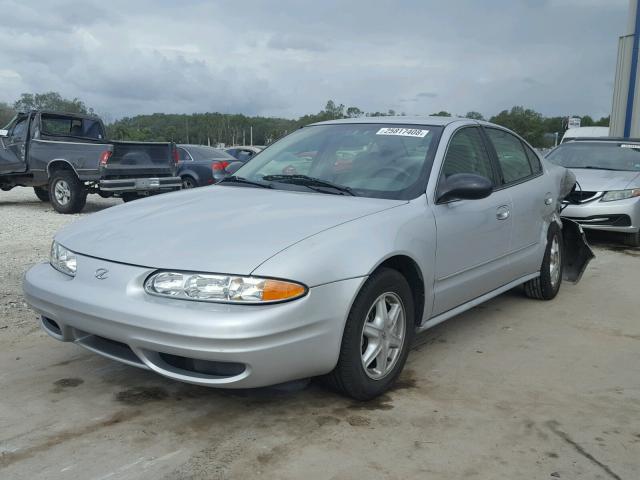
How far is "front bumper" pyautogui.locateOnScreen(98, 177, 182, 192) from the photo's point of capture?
1058 cm

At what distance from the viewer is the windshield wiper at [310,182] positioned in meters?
3.71

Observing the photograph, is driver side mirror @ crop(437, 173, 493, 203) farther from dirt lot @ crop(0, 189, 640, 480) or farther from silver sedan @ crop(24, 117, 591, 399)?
dirt lot @ crop(0, 189, 640, 480)

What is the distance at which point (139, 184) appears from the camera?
35.8 feet

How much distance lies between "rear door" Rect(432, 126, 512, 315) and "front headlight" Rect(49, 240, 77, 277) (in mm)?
2000

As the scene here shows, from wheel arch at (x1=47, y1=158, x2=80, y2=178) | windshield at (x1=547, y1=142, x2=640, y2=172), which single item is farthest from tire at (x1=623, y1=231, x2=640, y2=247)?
wheel arch at (x1=47, y1=158, x2=80, y2=178)

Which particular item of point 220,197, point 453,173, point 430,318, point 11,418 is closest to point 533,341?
point 430,318

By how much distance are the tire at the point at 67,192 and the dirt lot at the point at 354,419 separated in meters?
6.91

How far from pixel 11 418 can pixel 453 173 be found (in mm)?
2829

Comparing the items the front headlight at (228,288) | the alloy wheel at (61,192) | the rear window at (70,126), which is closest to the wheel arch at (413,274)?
the front headlight at (228,288)

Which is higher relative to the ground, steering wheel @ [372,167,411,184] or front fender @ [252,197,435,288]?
steering wheel @ [372,167,411,184]

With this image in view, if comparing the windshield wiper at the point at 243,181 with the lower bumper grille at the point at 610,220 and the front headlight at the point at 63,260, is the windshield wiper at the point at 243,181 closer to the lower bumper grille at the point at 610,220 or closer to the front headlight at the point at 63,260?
the front headlight at the point at 63,260

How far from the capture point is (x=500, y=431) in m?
2.96

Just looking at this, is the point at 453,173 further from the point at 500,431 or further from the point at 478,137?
the point at 500,431

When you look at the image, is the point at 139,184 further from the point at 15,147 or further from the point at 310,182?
the point at 310,182
